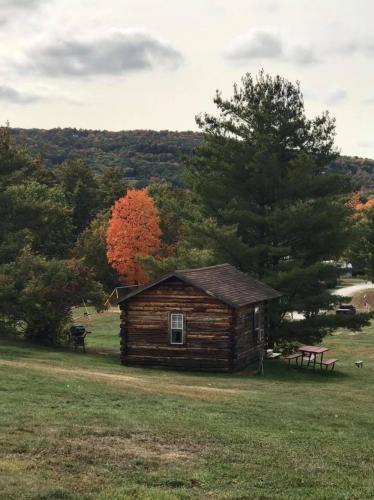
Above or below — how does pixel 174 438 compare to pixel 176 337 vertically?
below

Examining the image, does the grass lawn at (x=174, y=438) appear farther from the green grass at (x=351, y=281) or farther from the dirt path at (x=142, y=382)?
the green grass at (x=351, y=281)

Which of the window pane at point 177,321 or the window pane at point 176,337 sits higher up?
the window pane at point 177,321

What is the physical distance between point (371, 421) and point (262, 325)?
53.9 feet

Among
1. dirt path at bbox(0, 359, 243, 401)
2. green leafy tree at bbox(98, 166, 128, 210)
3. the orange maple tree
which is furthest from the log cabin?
green leafy tree at bbox(98, 166, 128, 210)

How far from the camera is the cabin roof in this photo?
30141mm

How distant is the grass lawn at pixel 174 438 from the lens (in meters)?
11.1

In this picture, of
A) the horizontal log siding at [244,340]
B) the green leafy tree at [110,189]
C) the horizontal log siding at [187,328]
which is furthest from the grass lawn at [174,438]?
the green leafy tree at [110,189]

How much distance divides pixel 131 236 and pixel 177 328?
4026 cm

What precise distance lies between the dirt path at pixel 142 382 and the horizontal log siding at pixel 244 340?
578 centimetres

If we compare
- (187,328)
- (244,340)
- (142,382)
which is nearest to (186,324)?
(187,328)

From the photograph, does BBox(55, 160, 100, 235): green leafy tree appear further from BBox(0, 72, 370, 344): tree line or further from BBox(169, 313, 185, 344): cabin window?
BBox(169, 313, 185, 344): cabin window

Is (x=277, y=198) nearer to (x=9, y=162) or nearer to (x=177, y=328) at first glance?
(x=177, y=328)

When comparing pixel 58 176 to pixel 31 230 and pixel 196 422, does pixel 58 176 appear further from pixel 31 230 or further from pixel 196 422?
pixel 196 422

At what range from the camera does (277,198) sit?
40750mm
